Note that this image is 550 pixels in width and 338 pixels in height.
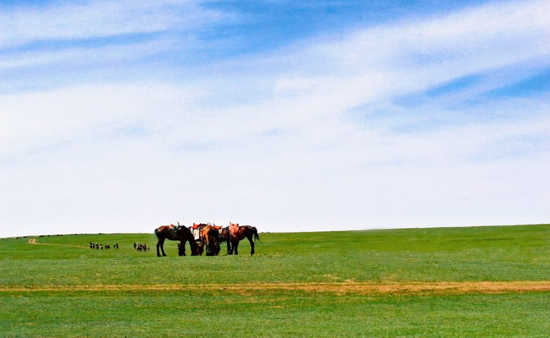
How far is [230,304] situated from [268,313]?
9.75 ft

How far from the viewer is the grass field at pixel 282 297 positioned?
21.8 metres

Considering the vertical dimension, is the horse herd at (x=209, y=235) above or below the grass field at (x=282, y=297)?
above

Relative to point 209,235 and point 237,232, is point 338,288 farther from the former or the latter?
point 209,235

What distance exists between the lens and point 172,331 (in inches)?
831

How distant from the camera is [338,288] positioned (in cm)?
3250

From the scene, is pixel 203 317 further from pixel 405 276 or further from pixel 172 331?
pixel 405 276

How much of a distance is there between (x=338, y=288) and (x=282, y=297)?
12.7ft

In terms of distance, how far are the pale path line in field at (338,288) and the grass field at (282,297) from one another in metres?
0.05

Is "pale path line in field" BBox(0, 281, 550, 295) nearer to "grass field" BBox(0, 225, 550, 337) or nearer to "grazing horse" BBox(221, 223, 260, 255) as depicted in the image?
"grass field" BBox(0, 225, 550, 337)

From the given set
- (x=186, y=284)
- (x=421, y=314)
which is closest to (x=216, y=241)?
(x=186, y=284)

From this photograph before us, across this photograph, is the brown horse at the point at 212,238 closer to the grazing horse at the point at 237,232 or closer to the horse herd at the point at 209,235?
the horse herd at the point at 209,235

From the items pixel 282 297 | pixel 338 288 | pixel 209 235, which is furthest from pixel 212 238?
pixel 282 297

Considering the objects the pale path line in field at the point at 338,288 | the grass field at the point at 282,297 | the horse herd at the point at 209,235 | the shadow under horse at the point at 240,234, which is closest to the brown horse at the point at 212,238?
the horse herd at the point at 209,235

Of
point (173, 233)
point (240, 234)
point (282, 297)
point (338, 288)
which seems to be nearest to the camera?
point (282, 297)
